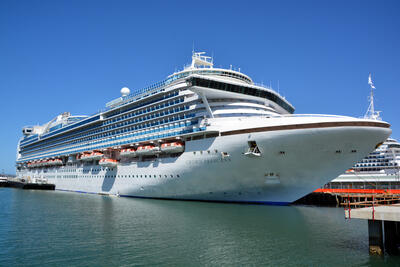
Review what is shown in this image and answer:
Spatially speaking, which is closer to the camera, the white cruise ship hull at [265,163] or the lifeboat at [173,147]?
the white cruise ship hull at [265,163]

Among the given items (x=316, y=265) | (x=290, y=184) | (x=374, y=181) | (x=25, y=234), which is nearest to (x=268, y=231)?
(x=316, y=265)

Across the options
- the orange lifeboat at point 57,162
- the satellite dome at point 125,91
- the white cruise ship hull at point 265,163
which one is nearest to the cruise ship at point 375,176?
the white cruise ship hull at point 265,163

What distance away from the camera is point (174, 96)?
3161cm

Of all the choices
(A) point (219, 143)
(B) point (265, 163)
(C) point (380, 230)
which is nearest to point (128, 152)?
(A) point (219, 143)

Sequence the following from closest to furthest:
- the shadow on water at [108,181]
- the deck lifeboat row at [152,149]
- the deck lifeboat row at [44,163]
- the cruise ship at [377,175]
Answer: the deck lifeboat row at [152,149] < the shadow on water at [108,181] < the cruise ship at [377,175] < the deck lifeboat row at [44,163]

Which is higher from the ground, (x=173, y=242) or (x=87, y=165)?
(x=87, y=165)

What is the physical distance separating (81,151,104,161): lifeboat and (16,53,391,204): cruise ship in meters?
0.15

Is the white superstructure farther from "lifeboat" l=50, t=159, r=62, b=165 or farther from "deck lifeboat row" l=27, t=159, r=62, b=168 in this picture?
"deck lifeboat row" l=27, t=159, r=62, b=168

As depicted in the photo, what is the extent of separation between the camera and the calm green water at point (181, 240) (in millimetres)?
11477

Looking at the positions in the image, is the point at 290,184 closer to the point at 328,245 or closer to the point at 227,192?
the point at 227,192

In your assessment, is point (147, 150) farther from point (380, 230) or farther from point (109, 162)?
point (380, 230)

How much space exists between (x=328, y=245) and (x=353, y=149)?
432 inches

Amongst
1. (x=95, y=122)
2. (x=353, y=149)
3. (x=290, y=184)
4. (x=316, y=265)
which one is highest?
(x=95, y=122)

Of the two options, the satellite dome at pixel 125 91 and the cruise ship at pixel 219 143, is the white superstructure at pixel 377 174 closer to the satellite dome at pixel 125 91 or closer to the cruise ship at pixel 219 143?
the cruise ship at pixel 219 143
